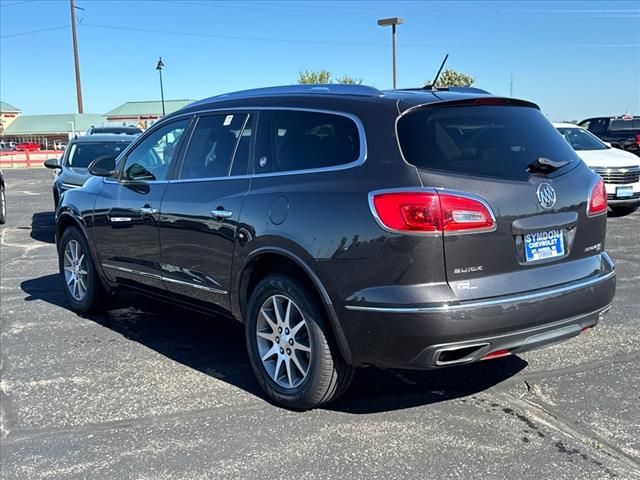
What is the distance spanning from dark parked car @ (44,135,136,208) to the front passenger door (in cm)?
495

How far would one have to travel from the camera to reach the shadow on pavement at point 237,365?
4121 millimetres

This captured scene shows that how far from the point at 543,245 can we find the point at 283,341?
1586 mm

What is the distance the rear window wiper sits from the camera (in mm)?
3636

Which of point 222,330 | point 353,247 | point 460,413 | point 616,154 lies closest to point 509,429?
point 460,413

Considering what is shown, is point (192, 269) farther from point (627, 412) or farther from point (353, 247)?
point (627, 412)

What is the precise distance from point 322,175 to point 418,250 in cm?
77

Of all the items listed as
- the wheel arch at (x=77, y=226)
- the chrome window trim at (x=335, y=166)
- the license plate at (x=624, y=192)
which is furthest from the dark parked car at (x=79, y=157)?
the license plate at (x=624, y=192)

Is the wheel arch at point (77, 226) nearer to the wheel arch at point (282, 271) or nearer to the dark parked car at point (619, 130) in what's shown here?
the wheel arch at point (282, 271)

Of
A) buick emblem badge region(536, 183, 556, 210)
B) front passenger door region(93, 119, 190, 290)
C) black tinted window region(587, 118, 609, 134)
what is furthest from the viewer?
black tinted window region(587, 118, 609, 134)

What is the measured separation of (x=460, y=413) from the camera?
3.86 metres

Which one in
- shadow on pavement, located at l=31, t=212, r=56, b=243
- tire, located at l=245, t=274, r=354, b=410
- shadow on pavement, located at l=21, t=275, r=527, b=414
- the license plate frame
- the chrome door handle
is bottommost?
shadow on pavement, located at l=21, t=275, r=527, b=414

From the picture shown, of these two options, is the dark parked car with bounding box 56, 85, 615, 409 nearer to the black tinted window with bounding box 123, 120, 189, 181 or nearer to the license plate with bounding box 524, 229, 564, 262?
the license plate with bounding box 524, 229, 564, 262

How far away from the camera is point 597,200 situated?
155 inches

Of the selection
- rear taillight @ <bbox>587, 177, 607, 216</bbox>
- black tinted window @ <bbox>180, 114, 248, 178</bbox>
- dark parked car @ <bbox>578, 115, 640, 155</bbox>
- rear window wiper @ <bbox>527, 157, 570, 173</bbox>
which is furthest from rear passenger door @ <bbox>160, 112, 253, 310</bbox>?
dark parked car @ <bbox>578, 115, 640, 155</bbox>
